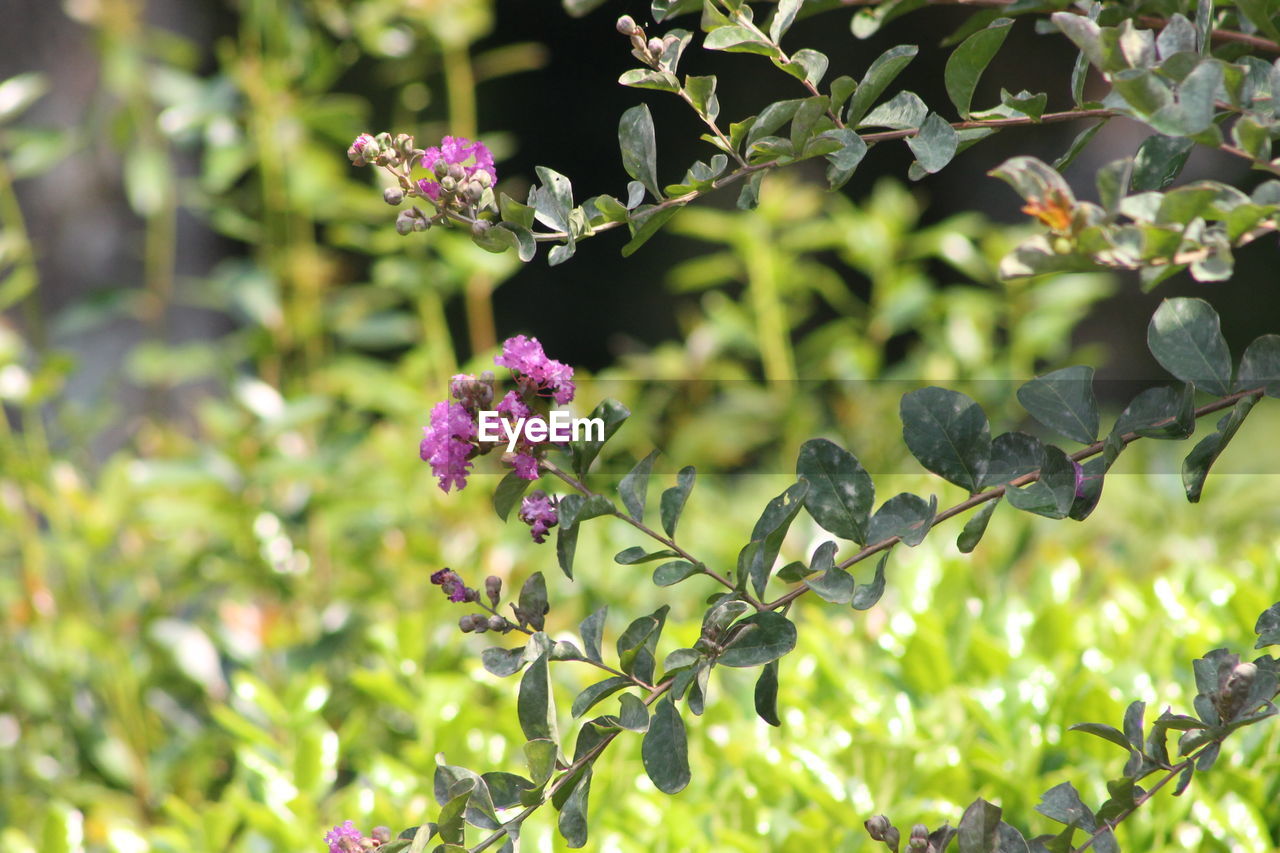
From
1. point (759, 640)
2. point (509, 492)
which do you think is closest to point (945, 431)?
point (759, 640)

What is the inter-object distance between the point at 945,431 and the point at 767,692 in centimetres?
21

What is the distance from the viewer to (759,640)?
0.69m

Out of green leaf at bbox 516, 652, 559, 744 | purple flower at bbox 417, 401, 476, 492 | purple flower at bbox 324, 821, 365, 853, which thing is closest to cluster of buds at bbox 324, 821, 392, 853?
purple flower at bbox 324, 821, 365, 853

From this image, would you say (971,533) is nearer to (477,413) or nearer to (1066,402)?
(1066,402)

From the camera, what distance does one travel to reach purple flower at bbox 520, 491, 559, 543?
28.3 inches

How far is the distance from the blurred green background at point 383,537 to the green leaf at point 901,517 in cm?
36

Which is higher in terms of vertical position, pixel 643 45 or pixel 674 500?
pixel 643 45

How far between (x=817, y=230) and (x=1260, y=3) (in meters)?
1.33

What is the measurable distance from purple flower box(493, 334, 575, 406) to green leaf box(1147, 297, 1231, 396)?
0.35m

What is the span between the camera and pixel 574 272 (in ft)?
15.3

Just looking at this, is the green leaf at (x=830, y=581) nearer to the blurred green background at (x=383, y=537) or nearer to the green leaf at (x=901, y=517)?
the green leaf at (x=901, y=517)

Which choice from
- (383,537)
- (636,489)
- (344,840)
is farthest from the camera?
(383,537)

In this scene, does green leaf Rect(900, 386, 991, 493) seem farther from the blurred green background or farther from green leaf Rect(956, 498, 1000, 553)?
the blurred green background

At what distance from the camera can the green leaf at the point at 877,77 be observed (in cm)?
69
